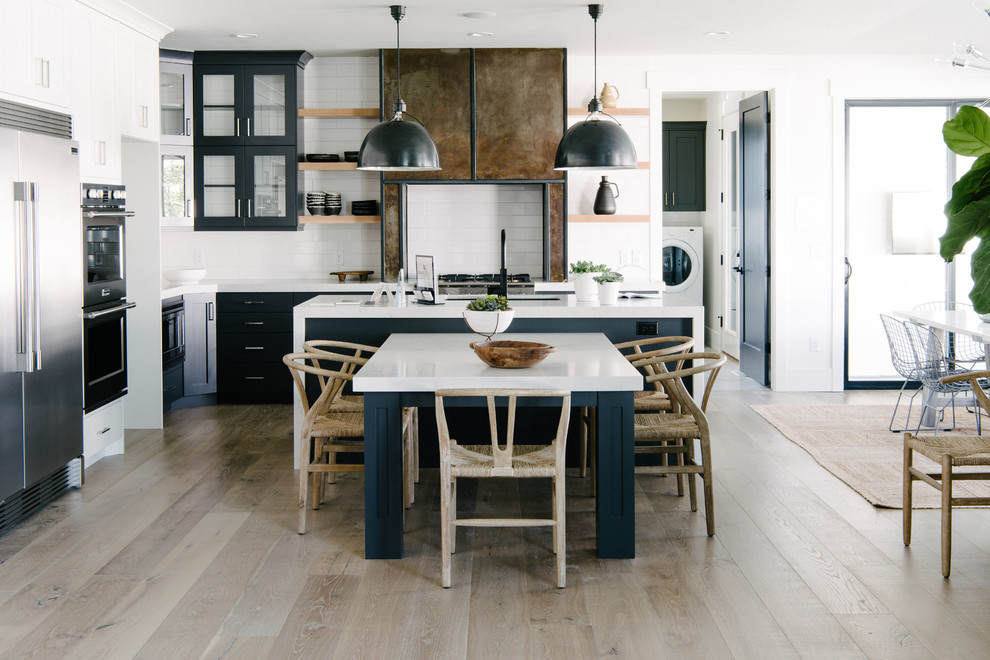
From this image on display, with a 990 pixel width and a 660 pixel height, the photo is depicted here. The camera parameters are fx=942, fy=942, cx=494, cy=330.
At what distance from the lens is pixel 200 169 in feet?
24.5

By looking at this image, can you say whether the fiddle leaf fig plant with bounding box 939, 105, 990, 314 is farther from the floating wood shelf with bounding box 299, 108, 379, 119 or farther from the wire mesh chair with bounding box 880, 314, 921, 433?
the floating wood shelf with bounding box 299, 108, 379, 119

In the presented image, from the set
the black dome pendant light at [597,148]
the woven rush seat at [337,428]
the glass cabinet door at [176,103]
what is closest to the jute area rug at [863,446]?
the black dome pendant light at [597,148]

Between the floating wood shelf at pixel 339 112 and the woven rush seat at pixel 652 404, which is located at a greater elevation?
the floating wood shelf at pixel 339 112

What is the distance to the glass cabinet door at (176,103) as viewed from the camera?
7344 mm

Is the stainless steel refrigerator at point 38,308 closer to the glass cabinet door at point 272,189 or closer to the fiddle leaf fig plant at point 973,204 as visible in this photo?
the glass cabinet door at point 272,189

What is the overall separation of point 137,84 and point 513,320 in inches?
119

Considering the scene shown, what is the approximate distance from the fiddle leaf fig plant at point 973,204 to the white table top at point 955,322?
162 inches

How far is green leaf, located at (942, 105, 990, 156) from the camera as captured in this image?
135 cm

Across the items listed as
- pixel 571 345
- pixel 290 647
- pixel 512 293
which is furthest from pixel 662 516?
pixel 512 293

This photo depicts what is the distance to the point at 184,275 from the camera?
719 cm

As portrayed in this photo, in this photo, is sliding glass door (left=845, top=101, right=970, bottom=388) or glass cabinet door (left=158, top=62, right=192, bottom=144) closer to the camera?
glass cabinet door (left=158, top=62, right=192, bottom=144)

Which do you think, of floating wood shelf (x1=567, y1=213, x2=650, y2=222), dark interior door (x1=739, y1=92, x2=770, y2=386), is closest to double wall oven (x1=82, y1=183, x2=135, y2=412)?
floating wood shelf (x1=567, y1=213, x2=650, y2=222)

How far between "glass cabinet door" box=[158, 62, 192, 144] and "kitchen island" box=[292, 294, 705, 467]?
275 centimetres

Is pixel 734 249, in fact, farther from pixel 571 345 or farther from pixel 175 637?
pixel 175 637
